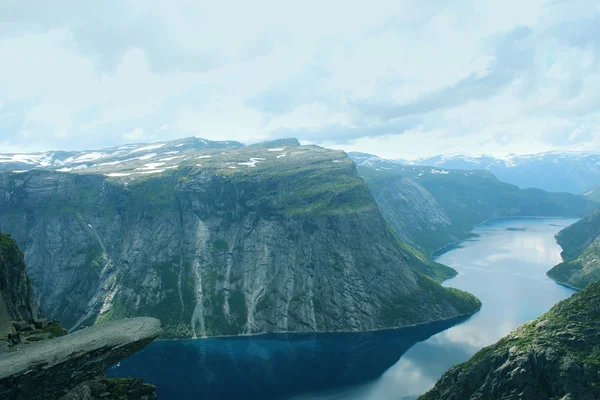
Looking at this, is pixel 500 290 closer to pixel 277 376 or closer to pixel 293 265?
pixel 293 265

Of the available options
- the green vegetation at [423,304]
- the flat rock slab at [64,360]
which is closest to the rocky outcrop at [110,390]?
the flat rock slab at [64,360]

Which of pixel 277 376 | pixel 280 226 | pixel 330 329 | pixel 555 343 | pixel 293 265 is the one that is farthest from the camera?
pixel 280 226

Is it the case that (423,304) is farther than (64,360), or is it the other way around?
(423,304)

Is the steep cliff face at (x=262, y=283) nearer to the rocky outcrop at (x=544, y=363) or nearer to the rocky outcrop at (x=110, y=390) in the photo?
the rocky outcrop at (x=544, y=363)

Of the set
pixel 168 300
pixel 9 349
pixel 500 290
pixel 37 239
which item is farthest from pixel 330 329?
pixel 37 239

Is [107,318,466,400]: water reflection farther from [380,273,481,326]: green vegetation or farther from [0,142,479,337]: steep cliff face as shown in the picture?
[0,142,479,337]: steep cliff face

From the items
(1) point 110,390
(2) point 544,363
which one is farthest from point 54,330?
(2) point 544,363

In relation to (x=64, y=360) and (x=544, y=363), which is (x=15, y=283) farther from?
(x=544, y=363)
